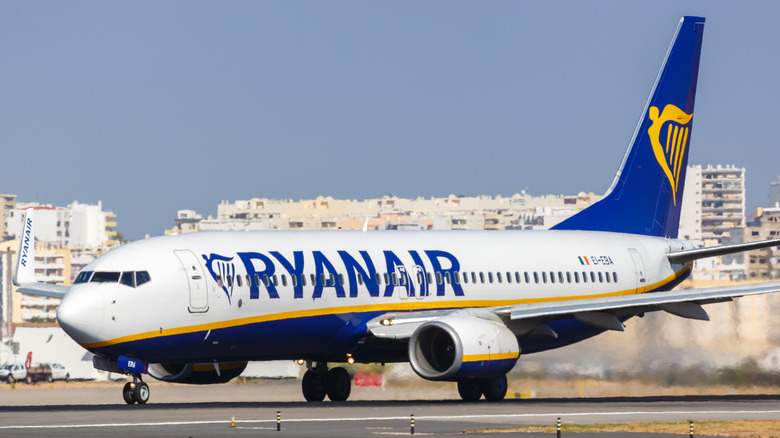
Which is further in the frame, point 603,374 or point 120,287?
point 603,374

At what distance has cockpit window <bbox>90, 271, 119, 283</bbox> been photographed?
35.6 meters

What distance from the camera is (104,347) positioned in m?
35.1

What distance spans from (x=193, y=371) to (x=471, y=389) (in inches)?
296

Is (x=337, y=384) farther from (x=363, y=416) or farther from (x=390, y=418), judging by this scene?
(x=390, y=418)

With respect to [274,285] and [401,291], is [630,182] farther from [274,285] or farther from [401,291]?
[274,285]

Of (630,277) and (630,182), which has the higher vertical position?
(630,182)

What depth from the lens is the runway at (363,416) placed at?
29.1 meters

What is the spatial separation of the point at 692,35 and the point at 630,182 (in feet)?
18.4

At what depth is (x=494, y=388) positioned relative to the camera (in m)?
40.3

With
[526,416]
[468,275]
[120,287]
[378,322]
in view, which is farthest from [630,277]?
[120,287]

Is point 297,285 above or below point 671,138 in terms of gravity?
below

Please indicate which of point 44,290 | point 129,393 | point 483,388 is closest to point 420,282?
point 483,388

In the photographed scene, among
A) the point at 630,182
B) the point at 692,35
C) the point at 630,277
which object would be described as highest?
the point at 692,35

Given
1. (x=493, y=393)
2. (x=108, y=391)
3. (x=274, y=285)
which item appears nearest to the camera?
(x=274, y=285)
